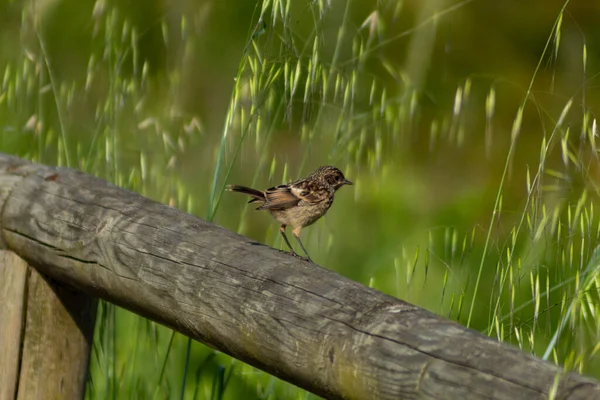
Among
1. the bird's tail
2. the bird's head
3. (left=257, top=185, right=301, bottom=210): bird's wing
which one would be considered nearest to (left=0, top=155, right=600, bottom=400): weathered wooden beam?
the bird's tail

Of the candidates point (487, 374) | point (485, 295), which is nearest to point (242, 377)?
point (487, 374)

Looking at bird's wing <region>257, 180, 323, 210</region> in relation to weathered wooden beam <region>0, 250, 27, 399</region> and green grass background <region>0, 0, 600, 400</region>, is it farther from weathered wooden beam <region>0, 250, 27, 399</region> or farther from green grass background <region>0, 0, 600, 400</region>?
weathered wooden beam <region>0, 250, 27, 399</region>

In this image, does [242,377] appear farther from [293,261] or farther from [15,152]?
[15,152]

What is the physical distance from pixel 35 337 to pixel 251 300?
3.16 ft

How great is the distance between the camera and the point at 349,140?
314 cm

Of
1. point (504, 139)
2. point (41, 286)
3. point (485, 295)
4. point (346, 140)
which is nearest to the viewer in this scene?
point (41, 286)

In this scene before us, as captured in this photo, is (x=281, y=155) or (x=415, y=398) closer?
(x=415, y=398)

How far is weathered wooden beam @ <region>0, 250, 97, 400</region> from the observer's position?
8.71 ft

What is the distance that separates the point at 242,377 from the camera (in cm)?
326

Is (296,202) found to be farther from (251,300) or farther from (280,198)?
(251,300)

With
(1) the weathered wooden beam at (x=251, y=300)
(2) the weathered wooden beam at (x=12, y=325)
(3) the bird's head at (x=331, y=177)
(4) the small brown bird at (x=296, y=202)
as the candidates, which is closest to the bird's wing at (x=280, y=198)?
(4) the small brown bird at (x=296, y=202)

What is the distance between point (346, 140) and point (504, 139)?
15.9 ft

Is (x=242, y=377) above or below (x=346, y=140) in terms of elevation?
below

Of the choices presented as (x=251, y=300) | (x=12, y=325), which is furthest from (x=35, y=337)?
(x=251, y=300)
